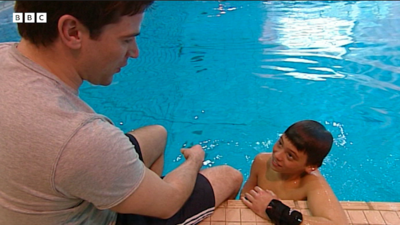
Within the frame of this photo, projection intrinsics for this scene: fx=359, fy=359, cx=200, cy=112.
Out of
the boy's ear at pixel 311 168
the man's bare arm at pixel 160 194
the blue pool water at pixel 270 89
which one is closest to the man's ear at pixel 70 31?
the man's bare arm at pixel 160 194

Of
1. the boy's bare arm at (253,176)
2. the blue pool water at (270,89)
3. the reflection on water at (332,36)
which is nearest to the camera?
the boy's bare arm at (253,176)

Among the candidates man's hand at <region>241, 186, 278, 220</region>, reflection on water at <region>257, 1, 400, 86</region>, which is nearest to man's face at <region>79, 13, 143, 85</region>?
man's hand at <region>241, 186, 278, 220</region>

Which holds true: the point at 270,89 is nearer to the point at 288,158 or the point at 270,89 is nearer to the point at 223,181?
the point at 288,158

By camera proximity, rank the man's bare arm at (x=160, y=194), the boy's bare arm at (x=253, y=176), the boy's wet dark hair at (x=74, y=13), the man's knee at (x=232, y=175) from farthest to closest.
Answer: the boy's bare arm at (x=253, y=176)
the man's knee at (x=232, y=175)
the man's bare arm at (x=160, y=194)
the boy's wet dark hair at (x=74, y=13)

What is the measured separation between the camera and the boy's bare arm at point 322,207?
1.47 meters

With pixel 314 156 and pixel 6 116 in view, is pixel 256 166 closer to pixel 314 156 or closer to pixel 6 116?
pixel 314 156

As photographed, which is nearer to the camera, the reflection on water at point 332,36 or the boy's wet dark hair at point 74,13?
the boy's wet dark hair at point 74,13

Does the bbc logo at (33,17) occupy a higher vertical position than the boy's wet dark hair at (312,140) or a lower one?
higher

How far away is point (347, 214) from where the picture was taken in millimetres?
1566

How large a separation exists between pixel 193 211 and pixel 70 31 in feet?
2.74

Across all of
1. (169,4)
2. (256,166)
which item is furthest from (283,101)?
(169,4)

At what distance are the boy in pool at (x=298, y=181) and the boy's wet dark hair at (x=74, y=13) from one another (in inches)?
39.3

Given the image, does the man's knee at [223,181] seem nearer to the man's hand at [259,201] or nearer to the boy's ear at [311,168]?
the man's hand at [259,201]

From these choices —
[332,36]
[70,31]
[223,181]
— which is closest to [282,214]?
[223,181]
